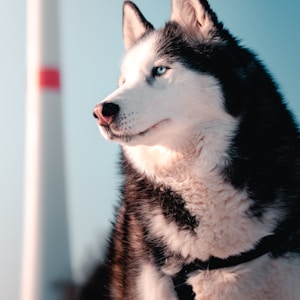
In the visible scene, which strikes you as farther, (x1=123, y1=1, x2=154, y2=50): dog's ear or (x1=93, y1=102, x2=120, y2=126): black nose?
(x1=123, y1=1, x2=154, y2=50): dog's ear

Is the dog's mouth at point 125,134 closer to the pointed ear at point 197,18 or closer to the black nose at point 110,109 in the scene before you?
the black nose at point 110,109

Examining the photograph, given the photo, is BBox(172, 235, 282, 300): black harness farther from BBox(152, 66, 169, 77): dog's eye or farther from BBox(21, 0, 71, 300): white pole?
BBox(21, 0, 71, 300): white pole

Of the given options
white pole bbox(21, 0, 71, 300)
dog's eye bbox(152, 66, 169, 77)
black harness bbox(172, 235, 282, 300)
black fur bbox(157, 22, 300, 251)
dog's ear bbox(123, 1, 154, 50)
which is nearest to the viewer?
black harness bbox(172, 235, 282, 300)

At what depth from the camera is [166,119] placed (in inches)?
136

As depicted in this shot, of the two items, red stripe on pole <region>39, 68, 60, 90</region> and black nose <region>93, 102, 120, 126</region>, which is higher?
red stripe on pole <region>39, 68, 60, 90</region>

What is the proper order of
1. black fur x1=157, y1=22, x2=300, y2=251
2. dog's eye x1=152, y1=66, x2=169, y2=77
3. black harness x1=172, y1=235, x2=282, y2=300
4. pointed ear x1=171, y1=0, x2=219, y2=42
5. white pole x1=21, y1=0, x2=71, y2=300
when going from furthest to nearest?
white pole x1=21, y1=0, x2=71, y2=300 < pointed ear x1=171, y1=0, x2=219, y2=42 < dog's eye x1=152, y1=66, x2=169, y2=77 < black fur x1=157, y1=22, x2=300, y2=251 < black harness x1=172, y1=235, x2=282, y2=300

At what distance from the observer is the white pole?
32.1ft

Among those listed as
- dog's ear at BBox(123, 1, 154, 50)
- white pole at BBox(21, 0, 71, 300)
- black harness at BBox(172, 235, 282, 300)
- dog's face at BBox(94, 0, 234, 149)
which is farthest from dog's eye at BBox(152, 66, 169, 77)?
white pole at BBox(21, 0, 71, 300)

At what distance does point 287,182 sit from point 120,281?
1.13 m

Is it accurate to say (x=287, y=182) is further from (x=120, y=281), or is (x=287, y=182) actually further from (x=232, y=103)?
(x=120, y=281)

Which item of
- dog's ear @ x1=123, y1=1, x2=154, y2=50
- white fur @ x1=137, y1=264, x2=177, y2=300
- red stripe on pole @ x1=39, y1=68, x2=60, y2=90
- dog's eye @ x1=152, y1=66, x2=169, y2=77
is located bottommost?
white fur @ x1=137, y1=264, x2=177, y2=300

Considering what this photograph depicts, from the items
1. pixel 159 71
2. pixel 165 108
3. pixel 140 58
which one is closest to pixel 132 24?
pixel 140 58

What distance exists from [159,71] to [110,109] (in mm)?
438

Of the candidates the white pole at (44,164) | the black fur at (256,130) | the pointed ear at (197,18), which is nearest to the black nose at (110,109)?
the black fur at (256,130)
